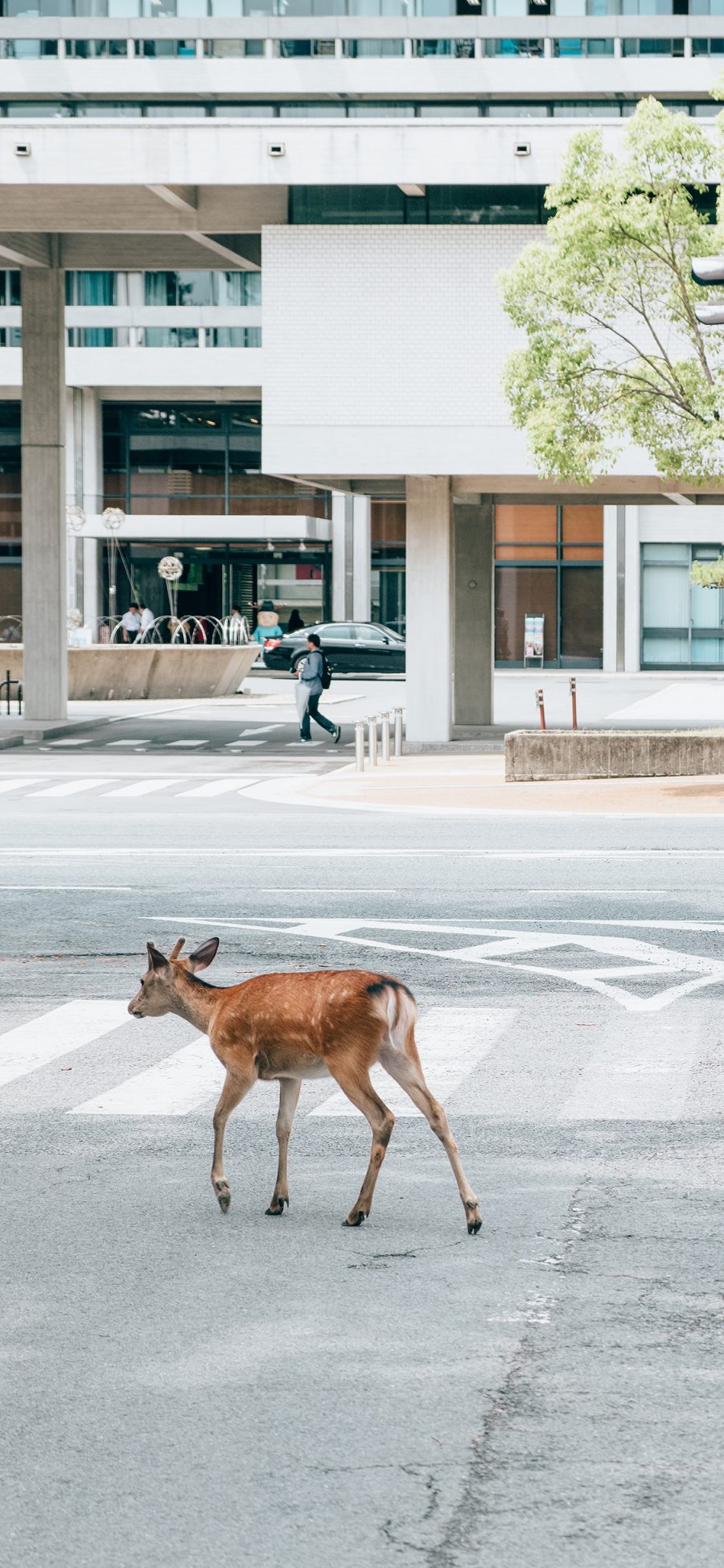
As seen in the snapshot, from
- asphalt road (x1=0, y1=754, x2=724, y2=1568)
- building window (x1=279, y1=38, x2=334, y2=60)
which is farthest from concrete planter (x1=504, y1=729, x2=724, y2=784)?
building window (x1=279, y1=38, x2=334, y2=60)

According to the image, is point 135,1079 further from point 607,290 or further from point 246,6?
point 246,6

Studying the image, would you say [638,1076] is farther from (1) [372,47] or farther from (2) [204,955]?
(1) [372,47]

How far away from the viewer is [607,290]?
80.2 ft

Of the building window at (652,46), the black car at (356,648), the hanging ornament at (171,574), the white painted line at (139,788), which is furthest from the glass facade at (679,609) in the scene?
the white painted line at (139,788)

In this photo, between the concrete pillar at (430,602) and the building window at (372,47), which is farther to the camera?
the building window at (372,47)

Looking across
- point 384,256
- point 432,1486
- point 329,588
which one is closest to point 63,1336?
point 432,1486

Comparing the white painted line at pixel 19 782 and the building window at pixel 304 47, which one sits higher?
the building window at pixel 304 47

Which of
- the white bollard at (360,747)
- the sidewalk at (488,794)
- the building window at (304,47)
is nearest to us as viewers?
the sidewalk at (488,794)

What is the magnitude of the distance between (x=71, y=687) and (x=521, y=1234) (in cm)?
3953

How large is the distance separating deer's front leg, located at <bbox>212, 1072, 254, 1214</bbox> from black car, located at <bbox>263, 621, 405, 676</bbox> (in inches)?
1963

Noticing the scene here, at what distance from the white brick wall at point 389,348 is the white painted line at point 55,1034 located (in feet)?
67.4

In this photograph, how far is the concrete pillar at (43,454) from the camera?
3572cm

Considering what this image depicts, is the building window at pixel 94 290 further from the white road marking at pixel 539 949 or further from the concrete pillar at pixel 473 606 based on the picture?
the white road marking at pixel 539 949

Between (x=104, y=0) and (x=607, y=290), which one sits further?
(x=104, y=0)
